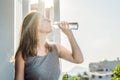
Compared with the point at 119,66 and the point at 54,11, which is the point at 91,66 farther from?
the point at 54,11

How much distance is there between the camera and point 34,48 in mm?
1086

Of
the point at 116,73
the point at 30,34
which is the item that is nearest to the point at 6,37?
the point at 30,34

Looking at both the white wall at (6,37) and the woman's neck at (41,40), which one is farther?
the white wall at (6,37)

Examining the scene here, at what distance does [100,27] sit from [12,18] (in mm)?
677

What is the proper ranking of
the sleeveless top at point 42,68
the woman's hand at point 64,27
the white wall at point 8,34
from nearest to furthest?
the sleeveless top at point 42,68
the woman's hand at point 64,27
the white wall at point 8,34

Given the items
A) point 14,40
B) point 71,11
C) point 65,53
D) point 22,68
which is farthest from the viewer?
point 71,11

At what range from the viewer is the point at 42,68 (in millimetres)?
1034

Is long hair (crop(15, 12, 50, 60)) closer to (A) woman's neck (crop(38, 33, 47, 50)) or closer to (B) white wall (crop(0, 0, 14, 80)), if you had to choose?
(A) woman's neck (crop(38, 33, 47, 50))

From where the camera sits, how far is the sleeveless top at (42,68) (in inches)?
40.1

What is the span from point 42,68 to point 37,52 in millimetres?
86

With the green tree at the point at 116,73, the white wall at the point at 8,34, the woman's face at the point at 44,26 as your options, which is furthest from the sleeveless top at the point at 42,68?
the green tree at the point at 116,73

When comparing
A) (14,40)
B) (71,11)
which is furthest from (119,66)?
(14,40)

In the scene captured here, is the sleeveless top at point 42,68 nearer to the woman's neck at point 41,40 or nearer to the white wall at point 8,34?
the woman's neck at point 41,40

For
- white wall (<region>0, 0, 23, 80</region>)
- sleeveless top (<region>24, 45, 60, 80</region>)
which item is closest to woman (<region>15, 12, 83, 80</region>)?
sleeveless top (<region>24, 45, 60, 80</region>)
